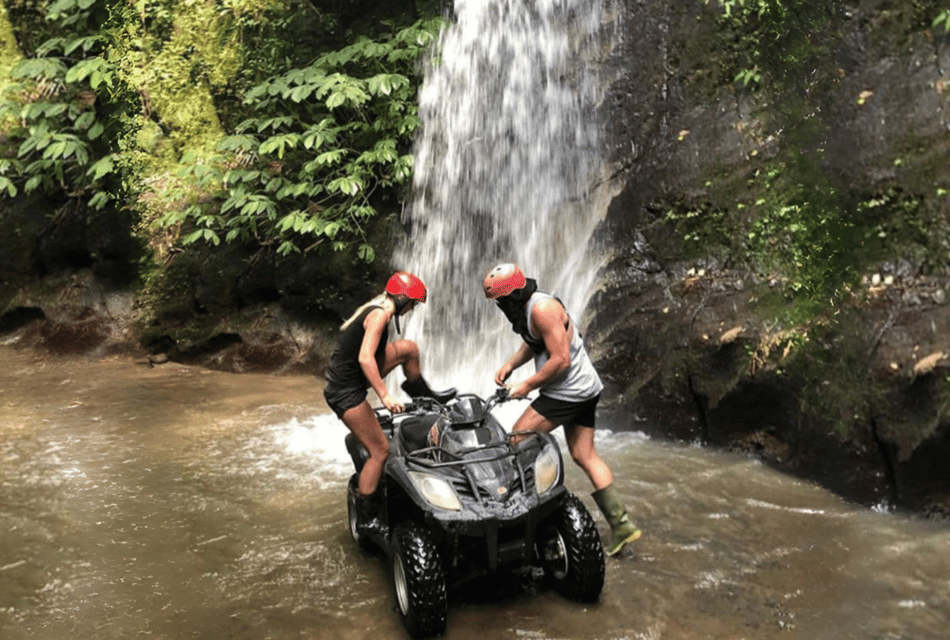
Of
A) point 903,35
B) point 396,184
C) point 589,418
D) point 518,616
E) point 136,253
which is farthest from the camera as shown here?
point 136,253

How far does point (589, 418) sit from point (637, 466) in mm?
1820

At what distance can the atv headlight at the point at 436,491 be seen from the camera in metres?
4.31

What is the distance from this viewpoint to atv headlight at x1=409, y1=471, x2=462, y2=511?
4309mm

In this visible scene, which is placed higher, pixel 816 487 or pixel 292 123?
pixel 292 123

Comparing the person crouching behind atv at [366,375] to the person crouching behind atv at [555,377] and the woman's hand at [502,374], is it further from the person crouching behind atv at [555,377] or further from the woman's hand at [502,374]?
the person crouching behind atv at [555,377]

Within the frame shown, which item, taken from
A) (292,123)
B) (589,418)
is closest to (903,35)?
(589,418)

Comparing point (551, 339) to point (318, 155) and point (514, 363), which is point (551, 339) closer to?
point (514, 363)

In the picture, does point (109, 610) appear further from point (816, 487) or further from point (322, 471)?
point (816, 487)

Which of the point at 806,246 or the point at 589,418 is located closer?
the point at 589,418

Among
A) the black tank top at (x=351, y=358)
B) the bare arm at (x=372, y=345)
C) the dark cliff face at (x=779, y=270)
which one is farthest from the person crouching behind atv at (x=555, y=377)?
the dark cliff face at (x=779, y=270)

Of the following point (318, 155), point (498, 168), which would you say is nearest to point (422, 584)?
point (498, 168)

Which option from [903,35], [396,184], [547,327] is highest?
[903,35]

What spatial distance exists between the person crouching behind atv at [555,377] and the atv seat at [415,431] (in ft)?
1.44

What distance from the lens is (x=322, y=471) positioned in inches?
266
